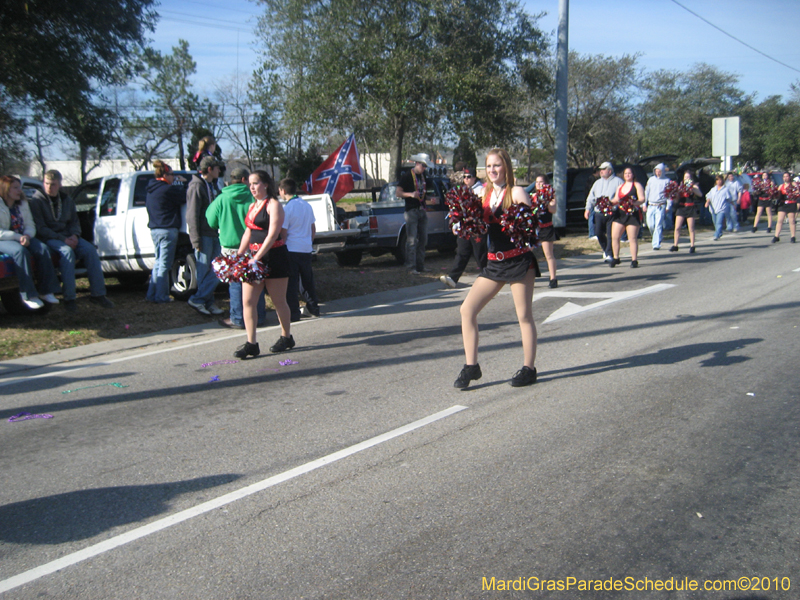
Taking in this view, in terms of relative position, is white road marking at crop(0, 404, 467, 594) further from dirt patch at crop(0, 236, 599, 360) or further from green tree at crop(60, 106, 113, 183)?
green tree at crop(60, 106, 113, 183)

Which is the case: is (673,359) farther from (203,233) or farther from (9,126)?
(9,126)

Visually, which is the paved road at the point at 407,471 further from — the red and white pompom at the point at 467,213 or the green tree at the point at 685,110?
the green tree at the point at 685,110

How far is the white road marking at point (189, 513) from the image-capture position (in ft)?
10.5

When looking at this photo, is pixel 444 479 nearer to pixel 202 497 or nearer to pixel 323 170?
pixel 202 497

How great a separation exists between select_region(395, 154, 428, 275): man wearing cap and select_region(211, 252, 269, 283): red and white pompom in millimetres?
5978

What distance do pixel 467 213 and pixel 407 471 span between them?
7.43ft

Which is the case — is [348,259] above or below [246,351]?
above

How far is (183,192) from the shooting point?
999 cm

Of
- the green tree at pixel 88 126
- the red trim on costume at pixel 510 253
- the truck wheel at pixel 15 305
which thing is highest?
the green tree at pixel 88 126

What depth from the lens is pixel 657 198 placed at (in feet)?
51.5

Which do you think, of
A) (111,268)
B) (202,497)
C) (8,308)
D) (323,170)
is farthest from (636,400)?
(323,170)

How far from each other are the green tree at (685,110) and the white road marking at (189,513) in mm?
53245

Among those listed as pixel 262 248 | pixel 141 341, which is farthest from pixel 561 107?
pixel 141 341

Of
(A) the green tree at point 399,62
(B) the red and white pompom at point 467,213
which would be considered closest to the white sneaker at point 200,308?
(B) the red and white pompom at point 467,213
